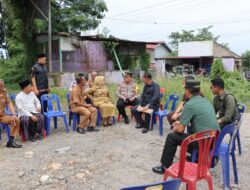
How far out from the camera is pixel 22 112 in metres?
5.84

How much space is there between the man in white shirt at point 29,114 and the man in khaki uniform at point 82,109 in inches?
31.8

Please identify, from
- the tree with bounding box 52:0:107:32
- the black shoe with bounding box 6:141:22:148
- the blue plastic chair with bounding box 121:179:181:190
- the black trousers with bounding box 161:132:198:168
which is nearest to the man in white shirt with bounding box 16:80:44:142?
the black shoe with bounding box 6:141:22:148

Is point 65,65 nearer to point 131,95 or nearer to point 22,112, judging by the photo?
point 131,95

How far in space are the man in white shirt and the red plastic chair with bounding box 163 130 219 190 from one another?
3414 millimetres

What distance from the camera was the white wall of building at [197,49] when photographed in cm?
3128

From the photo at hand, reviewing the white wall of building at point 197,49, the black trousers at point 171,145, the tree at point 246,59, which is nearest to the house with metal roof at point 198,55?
the white wall of building at point 197,49

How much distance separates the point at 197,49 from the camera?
31969 mm

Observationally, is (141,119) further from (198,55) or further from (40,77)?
(198,55)

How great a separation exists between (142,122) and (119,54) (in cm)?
1318

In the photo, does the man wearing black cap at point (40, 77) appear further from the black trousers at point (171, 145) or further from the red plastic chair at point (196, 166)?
the red plastic chair at point (196, 166)

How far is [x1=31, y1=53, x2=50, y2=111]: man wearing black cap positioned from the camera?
21.9ft

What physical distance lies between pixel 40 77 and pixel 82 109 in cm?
123

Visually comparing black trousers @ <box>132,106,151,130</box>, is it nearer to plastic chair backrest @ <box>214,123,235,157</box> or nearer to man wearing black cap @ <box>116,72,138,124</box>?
man wearing black cap @ <box>116,72,138,124</box>

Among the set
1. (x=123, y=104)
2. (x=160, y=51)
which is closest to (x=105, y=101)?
(x=123, y=104)
